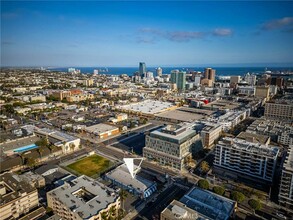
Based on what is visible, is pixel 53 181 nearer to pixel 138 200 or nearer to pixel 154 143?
pixel 138 200

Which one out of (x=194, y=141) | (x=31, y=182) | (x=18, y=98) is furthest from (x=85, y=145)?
(x=18, y=98)

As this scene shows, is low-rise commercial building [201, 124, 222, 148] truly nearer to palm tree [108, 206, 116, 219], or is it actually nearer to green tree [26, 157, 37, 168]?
palm tree [108, 206, 116, 219]

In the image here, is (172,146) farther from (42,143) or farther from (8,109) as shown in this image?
(8,109)

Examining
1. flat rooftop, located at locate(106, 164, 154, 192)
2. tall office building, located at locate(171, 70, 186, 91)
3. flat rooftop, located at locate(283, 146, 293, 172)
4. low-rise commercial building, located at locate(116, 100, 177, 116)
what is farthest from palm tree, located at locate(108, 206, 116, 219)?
tall office building, located at locate(171, 70, 186, 91)

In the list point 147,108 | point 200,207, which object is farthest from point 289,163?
point 147,108

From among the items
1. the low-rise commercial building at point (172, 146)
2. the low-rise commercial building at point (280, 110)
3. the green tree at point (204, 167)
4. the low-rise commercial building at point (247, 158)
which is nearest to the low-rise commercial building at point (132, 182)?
the low-rise commercial building at point (172, 146)

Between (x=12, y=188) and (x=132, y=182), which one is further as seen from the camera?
(x=132, y=182)
